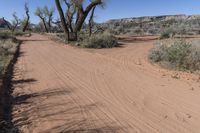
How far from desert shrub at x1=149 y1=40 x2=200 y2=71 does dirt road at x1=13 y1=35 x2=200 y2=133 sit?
108 centimetres

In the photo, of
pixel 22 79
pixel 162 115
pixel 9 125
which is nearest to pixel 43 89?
pixel 22 79

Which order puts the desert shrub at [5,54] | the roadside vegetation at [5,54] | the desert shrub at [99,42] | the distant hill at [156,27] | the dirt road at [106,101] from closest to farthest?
the dirt road at [106,101], the roadside vegetation at [5,54], the desert shrub at [5,54], the desert shrub at [99,42], the distant hill at [156,27]

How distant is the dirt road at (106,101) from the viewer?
18.7ft

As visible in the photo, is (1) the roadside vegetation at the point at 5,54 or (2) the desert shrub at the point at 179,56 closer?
(2) the desert shrub at the point at 179,56

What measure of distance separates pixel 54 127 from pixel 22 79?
16.9 feet

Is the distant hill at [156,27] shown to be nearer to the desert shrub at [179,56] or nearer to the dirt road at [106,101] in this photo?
the desert shrub at [179,56]

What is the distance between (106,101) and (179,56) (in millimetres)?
6262

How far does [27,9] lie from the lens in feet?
251

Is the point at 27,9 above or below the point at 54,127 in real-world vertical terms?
above

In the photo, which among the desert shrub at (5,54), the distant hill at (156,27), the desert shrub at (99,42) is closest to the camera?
the desert shrub at (5,54)

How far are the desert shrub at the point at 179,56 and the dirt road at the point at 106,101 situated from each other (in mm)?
1075

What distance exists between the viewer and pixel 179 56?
12367 mm

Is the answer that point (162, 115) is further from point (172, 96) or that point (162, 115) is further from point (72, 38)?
point (72, 38)

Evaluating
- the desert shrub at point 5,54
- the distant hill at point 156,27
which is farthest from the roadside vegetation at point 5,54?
the distant hill at point 156,27
